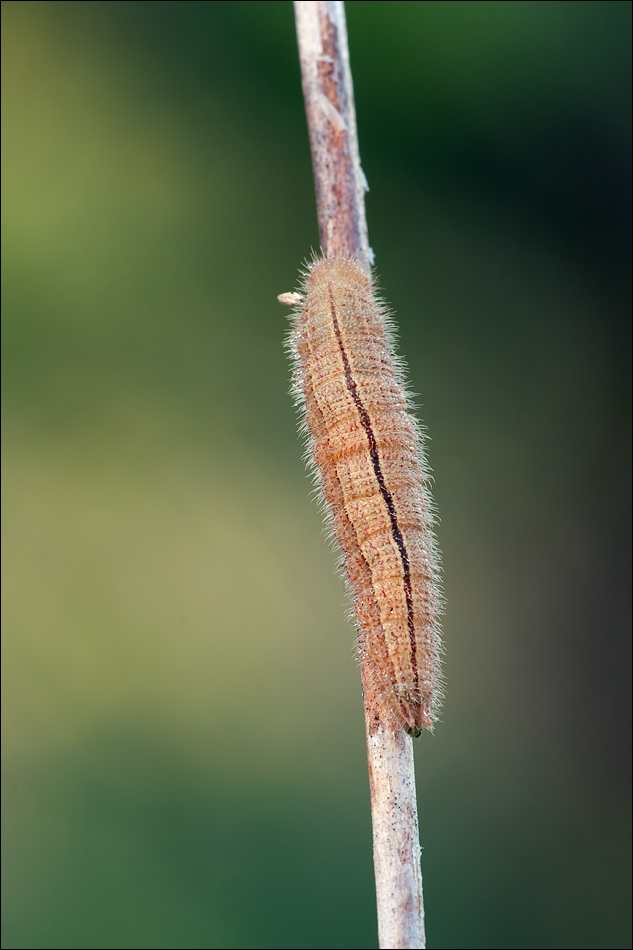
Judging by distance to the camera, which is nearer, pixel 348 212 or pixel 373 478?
pixel 373 478

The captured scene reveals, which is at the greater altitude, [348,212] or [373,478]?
[348,212]

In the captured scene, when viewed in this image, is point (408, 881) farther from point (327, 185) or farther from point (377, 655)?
point (327, 185)

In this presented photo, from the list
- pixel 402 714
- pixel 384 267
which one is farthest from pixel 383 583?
pixel 384 267

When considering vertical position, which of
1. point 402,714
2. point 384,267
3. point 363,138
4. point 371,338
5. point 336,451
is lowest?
point 402,714
